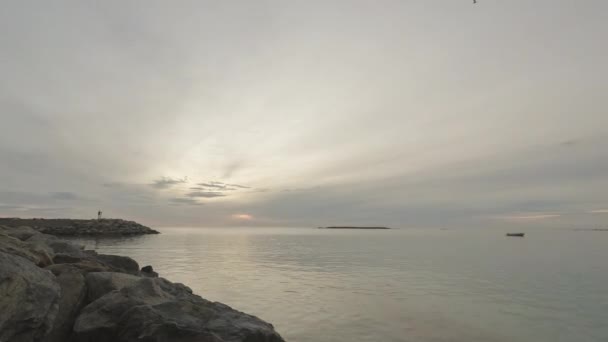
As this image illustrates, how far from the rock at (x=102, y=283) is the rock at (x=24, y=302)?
222 centimetres

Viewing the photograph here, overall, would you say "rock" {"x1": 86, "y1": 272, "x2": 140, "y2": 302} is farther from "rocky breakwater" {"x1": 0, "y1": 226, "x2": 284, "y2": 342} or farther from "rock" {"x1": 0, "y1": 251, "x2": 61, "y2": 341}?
"rock" {"x1": 0, "y1": 251, "x2": 61, "y2": 341}

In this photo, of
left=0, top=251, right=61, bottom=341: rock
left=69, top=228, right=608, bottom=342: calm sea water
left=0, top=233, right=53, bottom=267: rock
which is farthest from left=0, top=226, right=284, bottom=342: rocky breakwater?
left=69, top=228, right=608, bottom=342: calm sea water

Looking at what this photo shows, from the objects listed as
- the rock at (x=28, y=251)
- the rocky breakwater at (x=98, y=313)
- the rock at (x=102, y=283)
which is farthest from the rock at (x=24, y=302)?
the rock at (x=28, y=251)

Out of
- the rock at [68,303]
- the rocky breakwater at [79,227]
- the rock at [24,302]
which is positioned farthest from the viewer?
the rocky breakwater at [79,227]

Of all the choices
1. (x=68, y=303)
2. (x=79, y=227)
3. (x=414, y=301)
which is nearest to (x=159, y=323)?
(x=68, y=303)

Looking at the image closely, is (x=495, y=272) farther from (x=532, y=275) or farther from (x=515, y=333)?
(x=515, y=333)

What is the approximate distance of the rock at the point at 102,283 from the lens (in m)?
11.1

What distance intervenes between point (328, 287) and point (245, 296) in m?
5.83

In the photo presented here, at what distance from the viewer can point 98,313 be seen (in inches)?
372

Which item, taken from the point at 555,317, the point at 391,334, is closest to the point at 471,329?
the point at 391,334

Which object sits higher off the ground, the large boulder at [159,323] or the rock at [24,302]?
the rock at [24,302]

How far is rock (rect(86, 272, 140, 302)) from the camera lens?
36.3ft

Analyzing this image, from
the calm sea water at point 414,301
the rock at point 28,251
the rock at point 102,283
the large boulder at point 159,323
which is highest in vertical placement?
the rock at point 28,251

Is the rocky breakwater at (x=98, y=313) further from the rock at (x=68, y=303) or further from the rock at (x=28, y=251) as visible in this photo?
the rock at (x=28, y=251)
